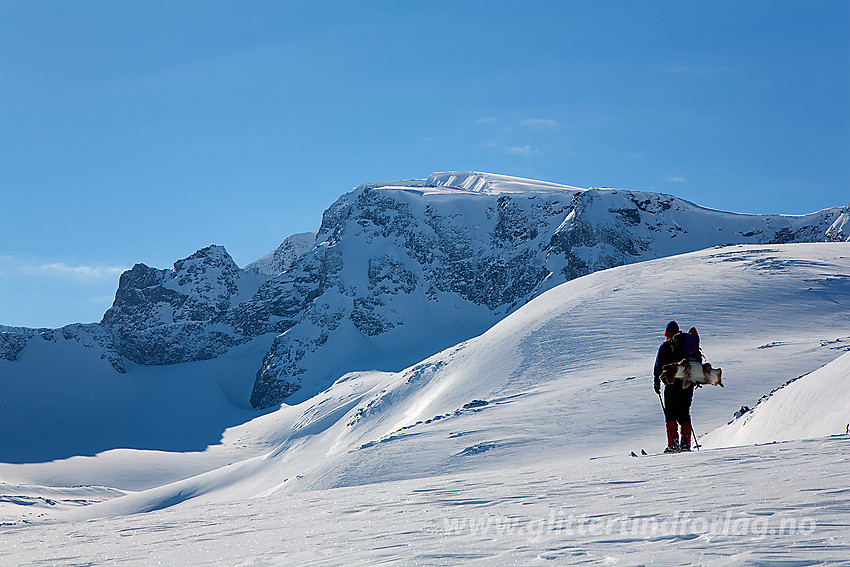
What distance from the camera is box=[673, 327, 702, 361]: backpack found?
12172 mm

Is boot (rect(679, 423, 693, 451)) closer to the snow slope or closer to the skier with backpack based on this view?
the skier with backpack

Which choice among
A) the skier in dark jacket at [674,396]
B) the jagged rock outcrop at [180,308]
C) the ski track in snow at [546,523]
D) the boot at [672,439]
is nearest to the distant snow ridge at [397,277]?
the jagged rock outcrop at [180,308]

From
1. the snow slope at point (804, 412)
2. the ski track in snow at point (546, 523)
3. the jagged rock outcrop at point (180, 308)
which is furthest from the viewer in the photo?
the jagged rock outcrop at point (180, 308)

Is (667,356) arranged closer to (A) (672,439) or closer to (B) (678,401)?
(B) (678,401)

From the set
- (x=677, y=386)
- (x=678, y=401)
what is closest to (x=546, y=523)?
(x=677, y=386)

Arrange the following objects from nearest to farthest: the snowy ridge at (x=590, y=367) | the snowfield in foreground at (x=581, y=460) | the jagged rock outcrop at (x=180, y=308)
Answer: the snowfield in foreground at (x=581, y=460)
the snowy ridge at (x=590, y=367)
the jagged rock outcrop at (x=180, y=308)

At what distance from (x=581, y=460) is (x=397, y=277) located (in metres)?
136

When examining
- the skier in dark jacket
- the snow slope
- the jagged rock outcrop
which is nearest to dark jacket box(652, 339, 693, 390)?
the skier in dark jacket

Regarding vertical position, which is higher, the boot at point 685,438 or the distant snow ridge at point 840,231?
the distant snow ridge at point 840,231

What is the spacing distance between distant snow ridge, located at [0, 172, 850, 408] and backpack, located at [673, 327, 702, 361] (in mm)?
109953

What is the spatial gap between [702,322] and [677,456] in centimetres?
2425

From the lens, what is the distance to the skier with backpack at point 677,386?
40.1ft

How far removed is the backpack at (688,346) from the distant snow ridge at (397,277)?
4329 inches

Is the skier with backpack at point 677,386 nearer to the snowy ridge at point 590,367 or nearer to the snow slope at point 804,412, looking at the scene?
the snow slope at point 804,412
